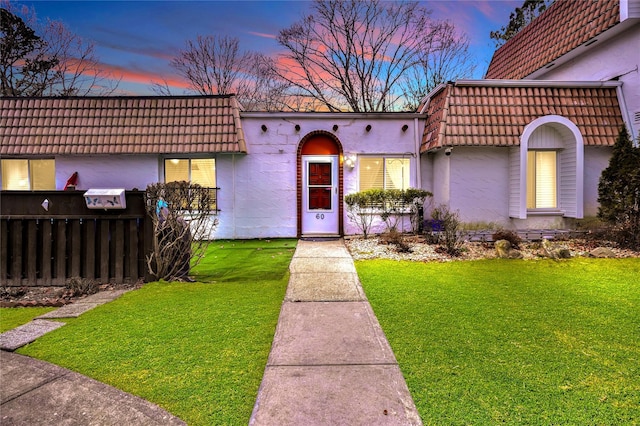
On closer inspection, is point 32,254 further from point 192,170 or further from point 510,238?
point 510,238

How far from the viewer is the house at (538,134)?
367 inches

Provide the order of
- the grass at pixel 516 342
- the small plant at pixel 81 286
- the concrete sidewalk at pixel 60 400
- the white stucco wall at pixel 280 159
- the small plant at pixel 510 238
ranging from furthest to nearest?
the white stucco wall at pixel 280 159, the small plant at pixel 510 238, the small plant at pixel 81 286, the grass at pixel 516 342, the concrete sidewalk at pixel 60 400

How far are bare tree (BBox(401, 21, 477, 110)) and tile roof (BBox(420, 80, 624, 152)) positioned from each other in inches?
534

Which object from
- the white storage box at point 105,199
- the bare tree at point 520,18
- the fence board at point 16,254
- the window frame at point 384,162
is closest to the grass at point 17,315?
the fence board at point 16,254

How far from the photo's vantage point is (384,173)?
36.0 ft

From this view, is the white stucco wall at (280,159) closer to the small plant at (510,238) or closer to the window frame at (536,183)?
the small plant at (510,238)

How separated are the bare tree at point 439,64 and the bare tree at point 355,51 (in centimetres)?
37

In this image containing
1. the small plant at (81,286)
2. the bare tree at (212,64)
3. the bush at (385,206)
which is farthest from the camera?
the bare tree at (212,64)

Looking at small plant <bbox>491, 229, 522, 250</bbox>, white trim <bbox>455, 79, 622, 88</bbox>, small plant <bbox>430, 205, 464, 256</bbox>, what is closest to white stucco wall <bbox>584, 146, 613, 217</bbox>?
white trim <bbox>455, 79, 622, 88</bbox>

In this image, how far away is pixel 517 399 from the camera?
2432mm

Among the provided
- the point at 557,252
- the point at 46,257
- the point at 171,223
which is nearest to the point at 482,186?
the point at 557,252

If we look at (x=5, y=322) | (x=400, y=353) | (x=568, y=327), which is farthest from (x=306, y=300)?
(x=5, y=322)

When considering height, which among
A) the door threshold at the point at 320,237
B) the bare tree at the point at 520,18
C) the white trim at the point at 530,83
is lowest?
the door threshold at the point at 320,237

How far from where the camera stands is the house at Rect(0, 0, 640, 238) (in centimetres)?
951
